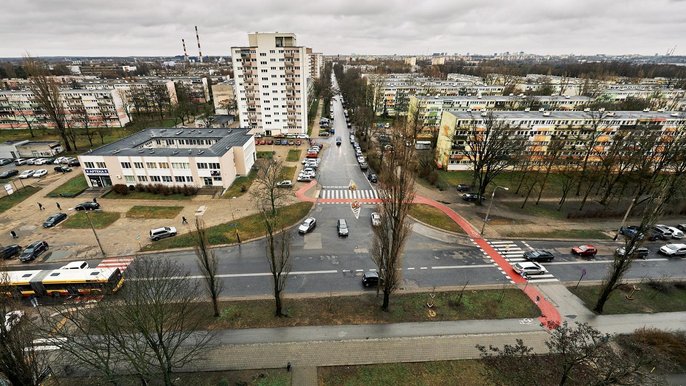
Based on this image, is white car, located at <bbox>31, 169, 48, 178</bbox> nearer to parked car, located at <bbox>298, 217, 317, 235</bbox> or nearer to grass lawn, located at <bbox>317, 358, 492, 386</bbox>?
parked car, located at <bbox>298, 217, 317, 235</bbox>

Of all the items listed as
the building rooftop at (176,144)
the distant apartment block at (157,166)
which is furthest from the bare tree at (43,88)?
the distant apartment block at (157,166)

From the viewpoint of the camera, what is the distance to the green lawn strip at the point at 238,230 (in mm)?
36375

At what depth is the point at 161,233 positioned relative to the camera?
124 ft

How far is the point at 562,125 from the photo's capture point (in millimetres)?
62406

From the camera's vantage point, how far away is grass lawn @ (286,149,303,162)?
223ft

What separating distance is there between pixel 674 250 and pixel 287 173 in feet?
187

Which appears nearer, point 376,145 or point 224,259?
point 224,259

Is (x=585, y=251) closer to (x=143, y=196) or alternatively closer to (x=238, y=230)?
(x=238, y=230)

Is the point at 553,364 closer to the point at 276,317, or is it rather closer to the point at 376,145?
the point at 276,317

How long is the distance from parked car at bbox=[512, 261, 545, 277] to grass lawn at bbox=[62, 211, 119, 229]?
2043 inches

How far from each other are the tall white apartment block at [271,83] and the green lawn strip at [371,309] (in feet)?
218

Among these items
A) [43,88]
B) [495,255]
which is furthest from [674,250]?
[43,88]

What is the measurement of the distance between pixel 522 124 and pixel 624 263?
43693mm

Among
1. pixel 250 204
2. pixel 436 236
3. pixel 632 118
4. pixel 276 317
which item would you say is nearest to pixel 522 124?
pixel 632 118
